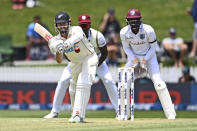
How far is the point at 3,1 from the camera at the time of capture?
32.3 metres

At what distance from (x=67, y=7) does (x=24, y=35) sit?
10.7ft

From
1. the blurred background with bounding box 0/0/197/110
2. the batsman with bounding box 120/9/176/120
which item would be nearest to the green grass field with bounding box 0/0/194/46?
the blurred background with bounding box 0/0/197/110

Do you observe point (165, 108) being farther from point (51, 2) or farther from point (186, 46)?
point (51, 2)

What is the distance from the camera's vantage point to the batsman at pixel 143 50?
43.4 ft

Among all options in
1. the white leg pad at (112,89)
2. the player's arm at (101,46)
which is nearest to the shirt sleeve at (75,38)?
the player's arm at (101,46)

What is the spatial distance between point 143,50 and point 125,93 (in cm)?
101

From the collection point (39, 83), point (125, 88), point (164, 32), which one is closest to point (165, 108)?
point (125, 88)

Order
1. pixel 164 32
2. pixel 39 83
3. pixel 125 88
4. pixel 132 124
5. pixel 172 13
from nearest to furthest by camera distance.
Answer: pixel 132 124, pixel 125 88, pixel 39 83, pixel 164 32, pixel 172 13

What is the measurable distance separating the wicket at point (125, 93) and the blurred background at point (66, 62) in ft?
19.5

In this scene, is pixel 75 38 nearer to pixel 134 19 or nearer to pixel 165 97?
pixel 134 19

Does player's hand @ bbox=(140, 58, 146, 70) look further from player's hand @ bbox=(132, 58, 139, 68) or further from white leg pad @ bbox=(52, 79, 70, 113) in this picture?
white leg pad @ bbox=(52, 79, 70, 113)

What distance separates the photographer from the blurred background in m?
19.5

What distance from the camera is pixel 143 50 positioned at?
1369 centimetres

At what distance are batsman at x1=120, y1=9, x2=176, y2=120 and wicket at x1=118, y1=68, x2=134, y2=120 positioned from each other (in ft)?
1.40
